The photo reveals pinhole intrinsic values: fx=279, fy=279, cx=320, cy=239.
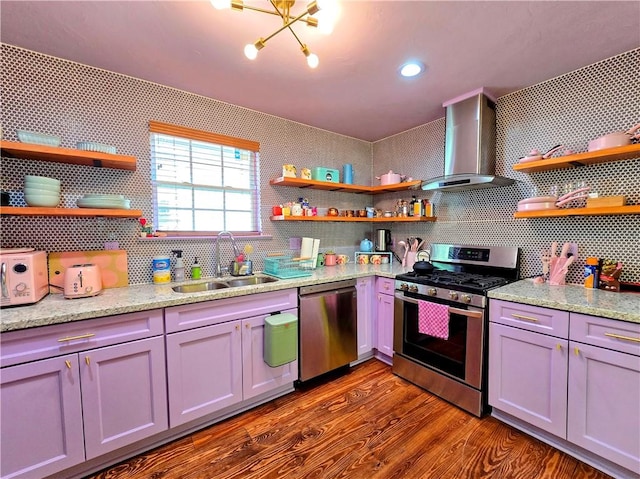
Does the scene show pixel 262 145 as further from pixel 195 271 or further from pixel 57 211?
pixel 57 211

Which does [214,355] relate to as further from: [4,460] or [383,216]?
[383,216]

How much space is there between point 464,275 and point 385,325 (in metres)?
0.85

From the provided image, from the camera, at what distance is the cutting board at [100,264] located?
71.6 inches

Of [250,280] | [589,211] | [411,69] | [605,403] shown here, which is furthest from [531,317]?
[250,280]

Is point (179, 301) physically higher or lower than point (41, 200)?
lower

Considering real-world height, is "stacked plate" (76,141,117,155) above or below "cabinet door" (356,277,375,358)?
above

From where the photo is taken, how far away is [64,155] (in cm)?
168

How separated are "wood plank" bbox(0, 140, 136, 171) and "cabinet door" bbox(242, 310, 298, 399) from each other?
138 cm

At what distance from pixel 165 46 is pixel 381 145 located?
2.53m

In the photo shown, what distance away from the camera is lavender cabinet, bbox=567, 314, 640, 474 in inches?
54.3

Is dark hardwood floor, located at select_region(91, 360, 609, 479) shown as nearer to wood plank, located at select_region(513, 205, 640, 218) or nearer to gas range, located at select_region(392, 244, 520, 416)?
gas range, located at select_region(392, 244, 520, 416)

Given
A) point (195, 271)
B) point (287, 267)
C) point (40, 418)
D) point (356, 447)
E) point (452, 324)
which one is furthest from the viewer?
point (287, 267)

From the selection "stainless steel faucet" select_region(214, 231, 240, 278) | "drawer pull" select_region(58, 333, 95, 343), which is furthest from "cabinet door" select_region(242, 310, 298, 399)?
"drawer pull" select_region(58, 333, 95, 343)

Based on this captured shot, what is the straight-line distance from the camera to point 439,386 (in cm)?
219
